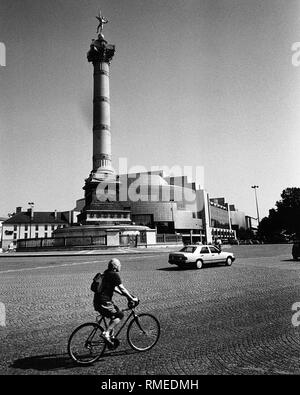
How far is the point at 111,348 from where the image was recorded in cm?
562

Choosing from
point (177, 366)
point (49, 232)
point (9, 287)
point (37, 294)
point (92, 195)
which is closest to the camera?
point (177, 366)

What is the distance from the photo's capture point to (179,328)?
7.01m

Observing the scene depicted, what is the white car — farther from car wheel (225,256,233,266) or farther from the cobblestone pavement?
the cobblestone pavement

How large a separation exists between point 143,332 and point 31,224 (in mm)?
99295

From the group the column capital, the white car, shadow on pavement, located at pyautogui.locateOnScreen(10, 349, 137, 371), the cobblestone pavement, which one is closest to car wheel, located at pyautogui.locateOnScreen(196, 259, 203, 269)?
the white car

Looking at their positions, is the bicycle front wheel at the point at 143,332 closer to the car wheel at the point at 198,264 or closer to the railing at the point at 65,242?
the car wheel at the point at 198,264

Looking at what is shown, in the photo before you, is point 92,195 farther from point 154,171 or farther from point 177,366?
point 154,171

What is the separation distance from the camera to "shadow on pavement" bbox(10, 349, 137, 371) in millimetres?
5027

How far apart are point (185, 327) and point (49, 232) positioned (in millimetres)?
99986

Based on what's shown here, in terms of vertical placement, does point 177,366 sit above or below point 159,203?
below

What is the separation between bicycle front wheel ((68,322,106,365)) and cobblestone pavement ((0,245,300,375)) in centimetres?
15

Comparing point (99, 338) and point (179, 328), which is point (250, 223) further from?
A: point (99, 338)
